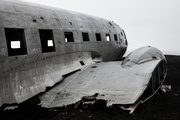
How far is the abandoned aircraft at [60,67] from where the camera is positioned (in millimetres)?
6023

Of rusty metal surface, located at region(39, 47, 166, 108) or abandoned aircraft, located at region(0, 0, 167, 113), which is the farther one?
abandoned aircraft, located at region(0, 0, 167, 113)

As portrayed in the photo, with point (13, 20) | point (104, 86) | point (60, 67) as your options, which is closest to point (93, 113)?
point (104, 86)

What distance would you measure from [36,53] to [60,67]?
1466 millimetres

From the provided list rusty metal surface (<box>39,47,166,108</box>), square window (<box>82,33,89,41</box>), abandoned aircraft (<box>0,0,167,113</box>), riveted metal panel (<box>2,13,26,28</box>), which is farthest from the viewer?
square window (<box>82,33,89,41</box>)

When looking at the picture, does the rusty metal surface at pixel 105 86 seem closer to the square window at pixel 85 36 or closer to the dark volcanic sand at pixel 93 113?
the dark volcanic sand at pixel 93 113

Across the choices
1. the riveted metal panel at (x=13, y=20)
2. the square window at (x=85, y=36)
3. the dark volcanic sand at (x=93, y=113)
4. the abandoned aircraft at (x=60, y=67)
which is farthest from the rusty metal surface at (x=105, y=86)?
the riveted metal panel at (x=13, y=20)

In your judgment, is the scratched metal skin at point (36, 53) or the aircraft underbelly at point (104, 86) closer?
the aircraft underbelly at point (104, 86)

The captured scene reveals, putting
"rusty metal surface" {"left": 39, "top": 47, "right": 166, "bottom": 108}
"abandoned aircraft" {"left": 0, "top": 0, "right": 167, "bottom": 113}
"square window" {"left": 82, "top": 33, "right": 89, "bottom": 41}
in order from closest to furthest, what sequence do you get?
"rusty metal surface" {"left": 39, "top": 47, "right": 166, "bottom": 108}, "abandoned aircraft" {"left": 0, "top": 0, "right": 167, "bottom": 113}, "square window" {"left": 82, "top": 33, "right": 89, "bottom": 41}

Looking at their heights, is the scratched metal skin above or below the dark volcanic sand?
above

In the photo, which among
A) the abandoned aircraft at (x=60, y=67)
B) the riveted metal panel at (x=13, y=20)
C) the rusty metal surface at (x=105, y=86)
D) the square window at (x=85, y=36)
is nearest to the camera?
the rusty metal surface at (x=105, y=86)

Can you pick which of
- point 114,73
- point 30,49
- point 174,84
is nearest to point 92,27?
point 114,73

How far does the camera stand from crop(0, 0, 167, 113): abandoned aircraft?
19.8 ft

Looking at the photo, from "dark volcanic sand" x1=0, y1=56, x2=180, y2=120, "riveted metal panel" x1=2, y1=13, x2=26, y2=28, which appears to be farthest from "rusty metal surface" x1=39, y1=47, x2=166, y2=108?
"riveted metal panel" x1=2, y1=13, x2=26, y2=28

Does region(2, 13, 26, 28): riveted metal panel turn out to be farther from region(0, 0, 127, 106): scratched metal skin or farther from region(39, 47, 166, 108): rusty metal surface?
region(39, 47, 166, 108): rusty metal surface
